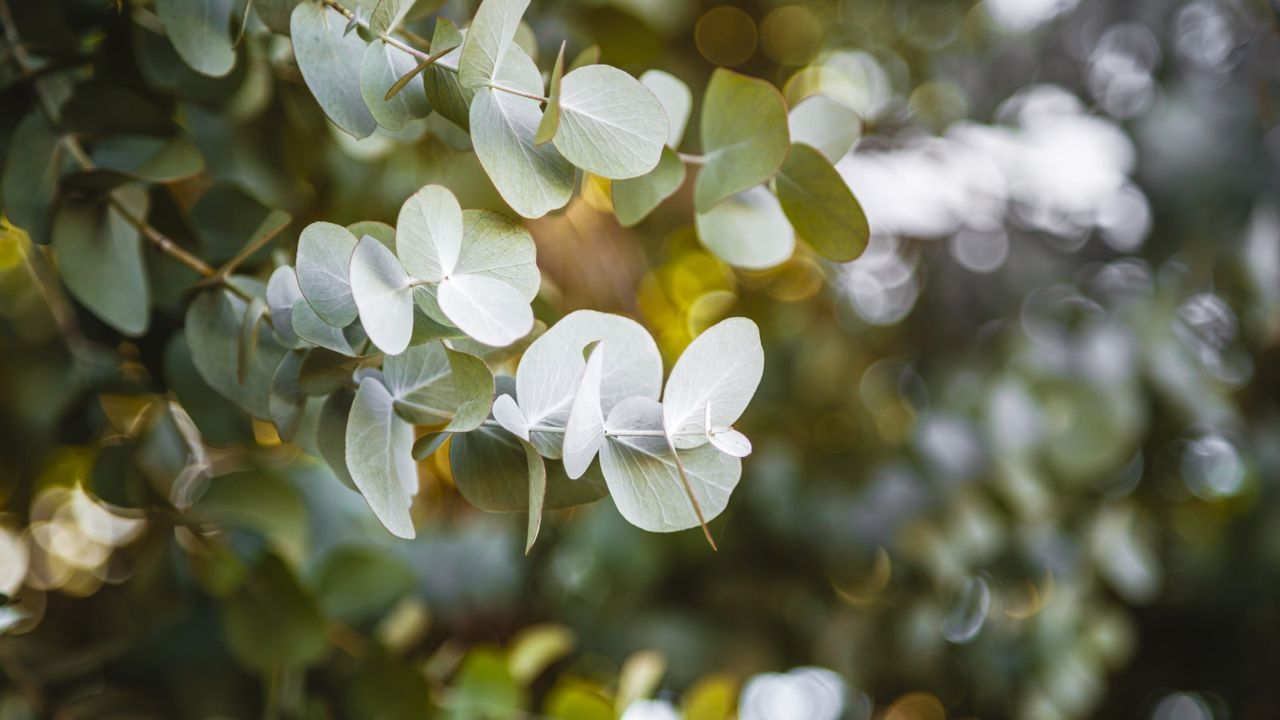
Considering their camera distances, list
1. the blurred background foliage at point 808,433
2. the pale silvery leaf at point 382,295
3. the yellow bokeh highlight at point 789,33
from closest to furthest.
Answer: the pale silvery leaf at point 382,295 → the blurred background foliage at point 808,433 → the yellow bokeh highlight at point 789,33

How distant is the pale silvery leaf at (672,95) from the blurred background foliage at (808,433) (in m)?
0.06

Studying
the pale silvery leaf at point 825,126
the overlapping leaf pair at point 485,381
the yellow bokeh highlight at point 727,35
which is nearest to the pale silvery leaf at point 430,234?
the overlapping leaf pair at point 485,381

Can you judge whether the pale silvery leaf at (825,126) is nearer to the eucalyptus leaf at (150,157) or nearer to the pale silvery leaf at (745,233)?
the pale silvery leaf at (745,233)

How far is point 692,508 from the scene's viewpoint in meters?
0.16

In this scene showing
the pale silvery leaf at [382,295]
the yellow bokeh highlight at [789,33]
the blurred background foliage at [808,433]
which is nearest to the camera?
the pale silvery leaf at [382,295]

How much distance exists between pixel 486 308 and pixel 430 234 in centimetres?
2

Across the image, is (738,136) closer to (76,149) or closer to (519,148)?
(519,148)

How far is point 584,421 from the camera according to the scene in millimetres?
143

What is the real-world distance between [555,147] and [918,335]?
0.73m

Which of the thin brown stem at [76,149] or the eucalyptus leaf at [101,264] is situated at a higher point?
the thin brown stem at [76,149]

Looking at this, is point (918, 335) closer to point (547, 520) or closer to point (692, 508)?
point (547, 520)

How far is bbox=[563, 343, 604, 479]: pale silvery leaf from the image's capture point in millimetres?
Result: 139

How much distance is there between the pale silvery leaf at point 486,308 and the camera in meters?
0.14

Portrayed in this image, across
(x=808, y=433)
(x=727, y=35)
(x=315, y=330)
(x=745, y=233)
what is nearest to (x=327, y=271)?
(x=315, y=330)
